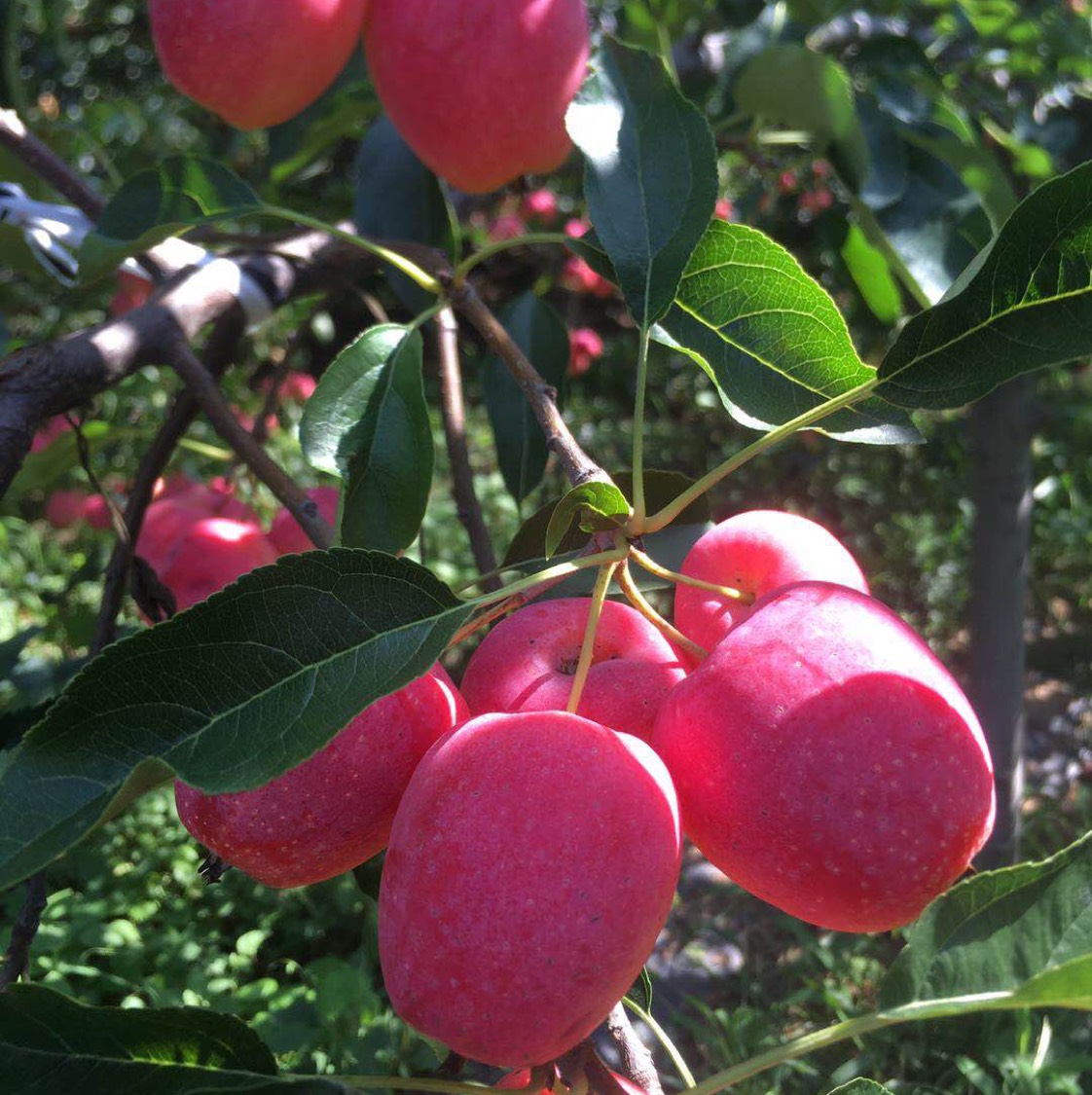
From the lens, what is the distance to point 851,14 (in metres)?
1.43

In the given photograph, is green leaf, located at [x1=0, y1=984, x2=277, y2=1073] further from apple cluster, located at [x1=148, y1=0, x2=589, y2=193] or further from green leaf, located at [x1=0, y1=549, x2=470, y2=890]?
apple cluster, located at [x1=148, y1=0, x2=589, y2=193]

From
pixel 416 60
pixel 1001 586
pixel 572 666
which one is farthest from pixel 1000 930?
pixel 1001 586

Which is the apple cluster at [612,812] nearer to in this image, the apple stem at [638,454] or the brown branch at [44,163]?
the apple stem at [638,454]

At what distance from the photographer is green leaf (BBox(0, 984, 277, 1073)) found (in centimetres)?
45

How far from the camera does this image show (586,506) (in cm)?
50

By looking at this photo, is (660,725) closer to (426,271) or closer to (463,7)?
(426,271)

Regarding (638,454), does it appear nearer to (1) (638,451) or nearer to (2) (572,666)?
(1) (638,451)

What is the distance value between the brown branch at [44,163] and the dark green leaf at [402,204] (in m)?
0.26

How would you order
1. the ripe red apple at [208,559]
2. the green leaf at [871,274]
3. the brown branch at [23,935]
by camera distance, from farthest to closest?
the green leaf at [871,274] < the ripe red apple at [208,559] < the brown branch at [23,935]

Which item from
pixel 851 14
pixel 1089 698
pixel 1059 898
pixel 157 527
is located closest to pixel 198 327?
pixel 157 527

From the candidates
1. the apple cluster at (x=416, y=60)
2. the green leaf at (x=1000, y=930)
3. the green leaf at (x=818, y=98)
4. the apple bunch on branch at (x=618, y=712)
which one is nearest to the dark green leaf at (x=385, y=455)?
the apple bunch on branch at (x=618, y=712)

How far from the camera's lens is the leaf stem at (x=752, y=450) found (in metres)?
0.52

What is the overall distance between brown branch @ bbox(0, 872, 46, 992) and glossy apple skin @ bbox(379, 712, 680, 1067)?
34 cm

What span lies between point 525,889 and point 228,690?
143 millimetres
